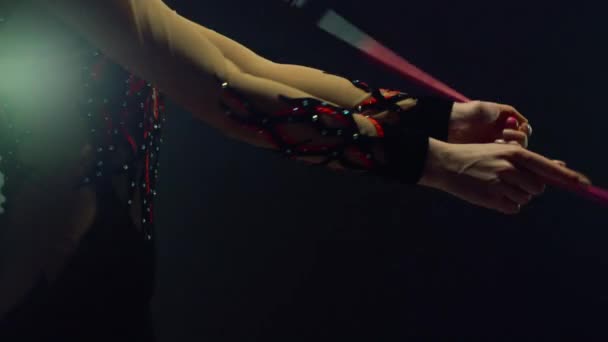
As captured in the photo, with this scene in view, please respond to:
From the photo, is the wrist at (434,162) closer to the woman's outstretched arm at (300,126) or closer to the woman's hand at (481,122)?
the woman's outstretched arm at (300,126)

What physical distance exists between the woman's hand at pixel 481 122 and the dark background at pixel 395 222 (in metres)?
0.25

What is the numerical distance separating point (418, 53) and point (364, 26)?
9 cm

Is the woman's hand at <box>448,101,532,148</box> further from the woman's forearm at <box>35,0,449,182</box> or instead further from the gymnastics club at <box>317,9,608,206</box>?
the woman's forearm at <box>35,0,449,182</box>

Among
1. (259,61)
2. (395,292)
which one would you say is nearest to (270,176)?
(395,292)

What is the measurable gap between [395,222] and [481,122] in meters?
0.34

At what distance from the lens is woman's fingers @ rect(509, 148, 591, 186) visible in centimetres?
46

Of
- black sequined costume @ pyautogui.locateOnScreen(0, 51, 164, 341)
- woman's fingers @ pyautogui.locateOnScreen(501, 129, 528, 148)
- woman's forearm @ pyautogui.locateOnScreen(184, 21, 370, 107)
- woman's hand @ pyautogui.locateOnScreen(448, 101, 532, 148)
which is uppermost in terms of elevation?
woman's forearm @ pyautogui.locateOnScreen(184, 21, 370, 107)

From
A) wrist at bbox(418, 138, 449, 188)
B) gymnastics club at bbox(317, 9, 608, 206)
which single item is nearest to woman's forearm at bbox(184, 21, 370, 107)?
gymnastics club at bbox(317, 9, 608, 206)

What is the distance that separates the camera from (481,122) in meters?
0.64

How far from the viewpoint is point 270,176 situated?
0.98m

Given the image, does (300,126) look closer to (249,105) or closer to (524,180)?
(249,105)

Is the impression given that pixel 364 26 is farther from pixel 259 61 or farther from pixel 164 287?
pixel 164 287

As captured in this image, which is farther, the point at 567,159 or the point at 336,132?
the point at 567,159

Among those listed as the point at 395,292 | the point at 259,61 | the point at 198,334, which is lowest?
the point at 198,334
